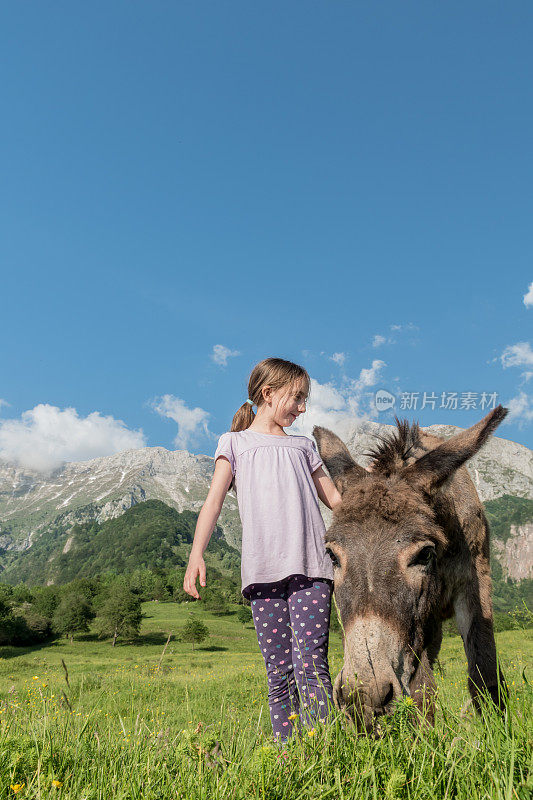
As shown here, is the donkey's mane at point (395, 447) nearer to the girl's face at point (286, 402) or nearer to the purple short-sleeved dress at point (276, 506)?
the purple short-sleeved dress at point (276, 506)

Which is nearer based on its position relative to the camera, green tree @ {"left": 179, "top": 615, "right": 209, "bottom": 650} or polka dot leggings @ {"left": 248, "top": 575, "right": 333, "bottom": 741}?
polka dot leggings @ {"left": 248, "top": 575, "right": 333, "bottom": 741}

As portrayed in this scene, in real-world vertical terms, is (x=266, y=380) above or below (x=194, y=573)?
above

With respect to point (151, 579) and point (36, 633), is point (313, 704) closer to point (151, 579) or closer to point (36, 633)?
point (36, 633)

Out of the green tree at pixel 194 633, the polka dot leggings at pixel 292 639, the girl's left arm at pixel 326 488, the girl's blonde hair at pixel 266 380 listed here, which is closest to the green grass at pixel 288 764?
the polka dot leggings at pixel 292 639

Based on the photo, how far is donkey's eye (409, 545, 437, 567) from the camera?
3.89 meters

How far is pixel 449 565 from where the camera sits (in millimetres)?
5520

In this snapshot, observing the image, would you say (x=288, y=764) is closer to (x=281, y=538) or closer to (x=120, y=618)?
(x=281, y=538)

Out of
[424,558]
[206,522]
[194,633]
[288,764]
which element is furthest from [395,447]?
[194,633]

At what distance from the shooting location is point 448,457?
4.47 metres

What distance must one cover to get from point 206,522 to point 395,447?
2066 mm

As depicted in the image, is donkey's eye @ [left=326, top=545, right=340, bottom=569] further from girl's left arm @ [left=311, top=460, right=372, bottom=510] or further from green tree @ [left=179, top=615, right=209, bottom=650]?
green tree @ [left=179, top=615, right=209, bottom=650]

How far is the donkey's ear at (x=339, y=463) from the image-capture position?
195 inches

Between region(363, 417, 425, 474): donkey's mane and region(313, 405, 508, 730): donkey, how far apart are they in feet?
0.04

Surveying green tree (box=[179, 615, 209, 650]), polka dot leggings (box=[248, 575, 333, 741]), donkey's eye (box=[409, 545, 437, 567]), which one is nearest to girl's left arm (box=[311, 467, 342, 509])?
polka dot leggings (box=[248, 575, 333, 741])
